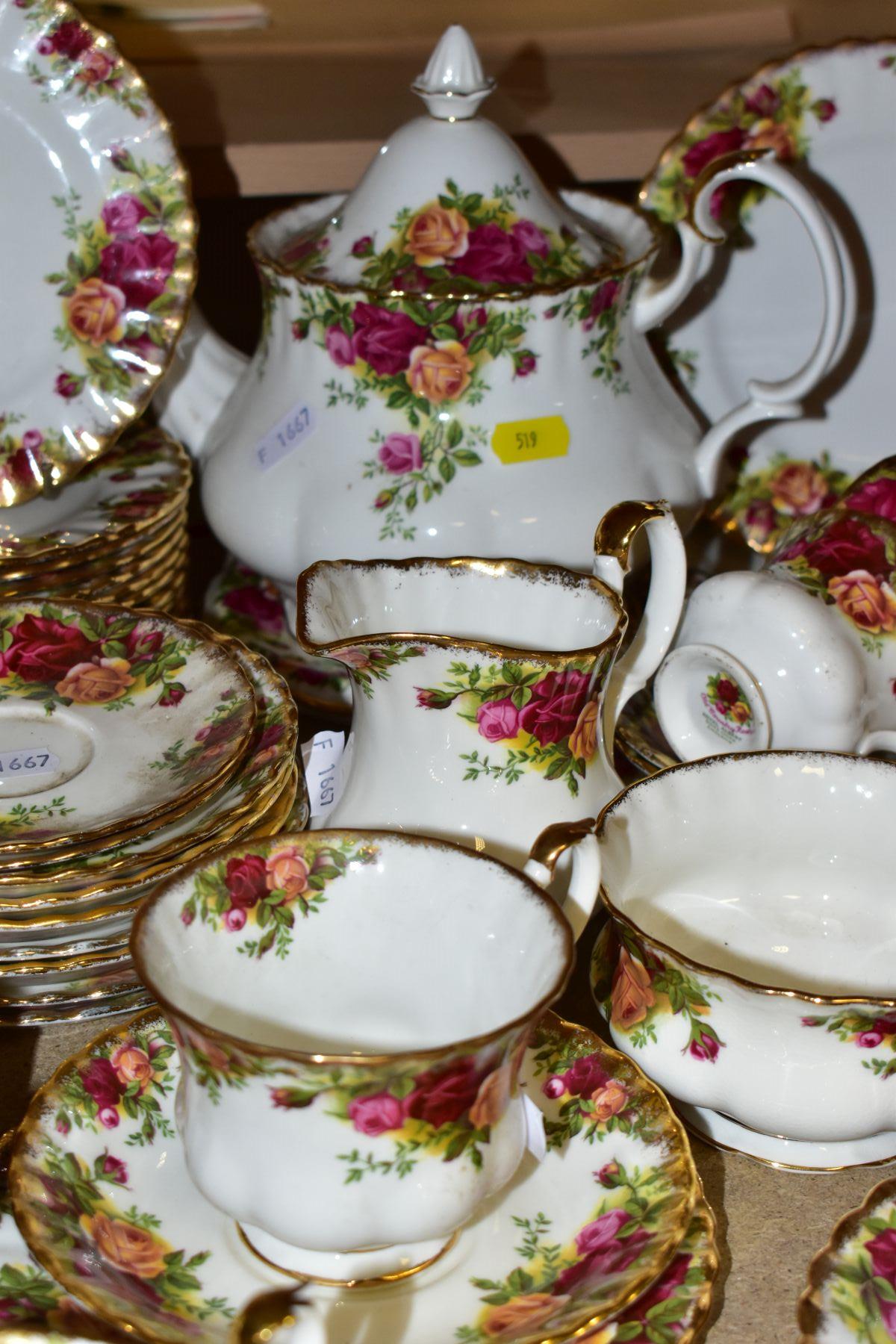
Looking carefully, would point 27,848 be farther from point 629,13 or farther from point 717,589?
point 629,13

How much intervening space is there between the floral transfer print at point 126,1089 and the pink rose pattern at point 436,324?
0.99ft

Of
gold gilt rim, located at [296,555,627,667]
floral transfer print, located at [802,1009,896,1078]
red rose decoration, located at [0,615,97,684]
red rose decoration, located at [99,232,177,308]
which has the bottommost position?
floral transfer print, located at [802,1009,896,1078]

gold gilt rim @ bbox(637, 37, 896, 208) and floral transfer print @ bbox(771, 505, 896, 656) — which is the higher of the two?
gold gilt rim @ bbox(637, 37, 896, 208)

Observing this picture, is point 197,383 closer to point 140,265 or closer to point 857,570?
point 140,265

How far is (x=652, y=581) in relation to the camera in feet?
2.21

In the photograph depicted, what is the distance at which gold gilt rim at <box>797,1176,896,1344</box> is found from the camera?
1.57ft

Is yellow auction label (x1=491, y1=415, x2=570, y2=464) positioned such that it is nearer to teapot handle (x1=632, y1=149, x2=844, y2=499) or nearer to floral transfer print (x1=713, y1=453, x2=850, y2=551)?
teapot handle (x1=632, y1=149, x2=844, y2=499)

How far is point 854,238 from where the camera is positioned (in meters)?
0.96

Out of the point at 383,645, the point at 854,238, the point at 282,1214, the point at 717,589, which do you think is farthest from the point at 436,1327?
the point at 854,238

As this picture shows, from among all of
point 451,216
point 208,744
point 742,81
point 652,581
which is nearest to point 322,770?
point 208,744

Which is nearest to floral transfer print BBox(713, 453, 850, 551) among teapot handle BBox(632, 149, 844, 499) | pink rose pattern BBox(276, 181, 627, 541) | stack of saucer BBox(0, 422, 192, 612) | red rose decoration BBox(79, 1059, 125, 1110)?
teapot handle BBox(632, 149, 844, 499)

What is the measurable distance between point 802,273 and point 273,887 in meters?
0.63

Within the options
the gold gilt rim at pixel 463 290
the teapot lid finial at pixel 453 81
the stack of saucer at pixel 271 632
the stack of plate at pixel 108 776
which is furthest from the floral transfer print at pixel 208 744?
the teapot lid finial at pixel 453 81

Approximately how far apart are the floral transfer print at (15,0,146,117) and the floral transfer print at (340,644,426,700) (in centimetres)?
39
